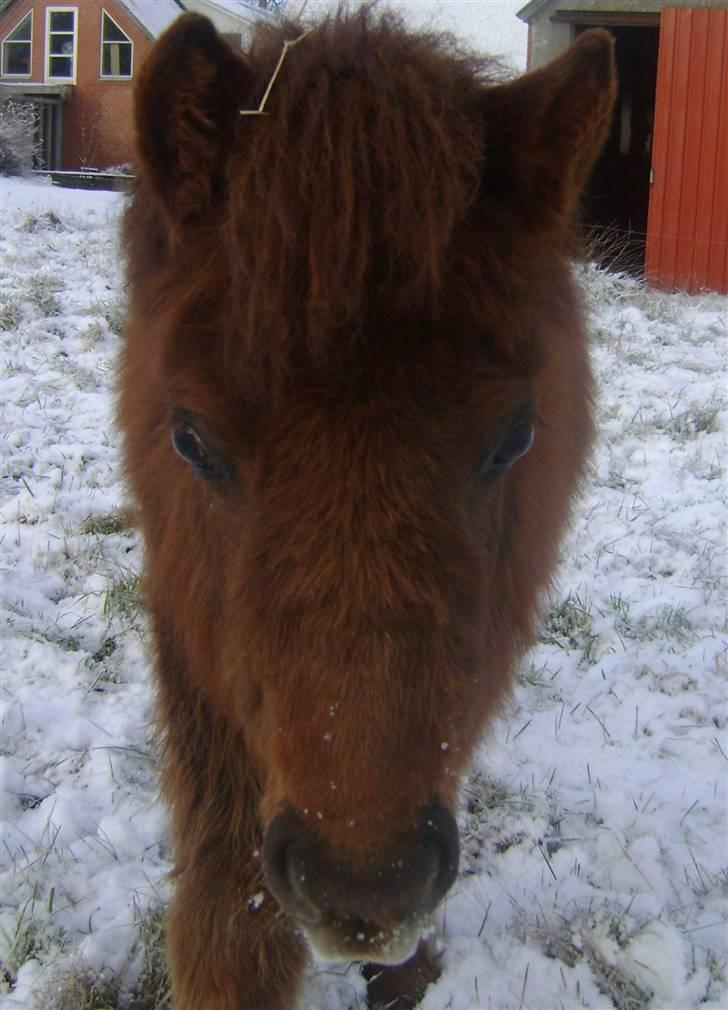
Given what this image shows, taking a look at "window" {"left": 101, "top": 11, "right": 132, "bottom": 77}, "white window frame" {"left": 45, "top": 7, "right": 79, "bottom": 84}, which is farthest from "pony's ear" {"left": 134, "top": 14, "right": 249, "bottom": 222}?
"white window frame" {"left": 45, "top": 7, "right": 79, "bottom": 84}

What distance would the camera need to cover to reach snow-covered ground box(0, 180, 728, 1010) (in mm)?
2215

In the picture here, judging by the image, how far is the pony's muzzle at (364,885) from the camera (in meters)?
1.17

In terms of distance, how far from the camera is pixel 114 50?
25.0 metres

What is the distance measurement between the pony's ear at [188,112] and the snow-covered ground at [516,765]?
5.44 feet

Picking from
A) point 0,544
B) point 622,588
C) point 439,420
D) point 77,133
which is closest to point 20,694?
point 0,544

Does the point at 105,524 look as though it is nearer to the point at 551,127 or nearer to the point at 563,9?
the point at 551,127

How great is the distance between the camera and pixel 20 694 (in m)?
2.96

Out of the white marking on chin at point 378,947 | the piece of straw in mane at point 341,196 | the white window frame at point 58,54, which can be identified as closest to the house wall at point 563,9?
the piece of straw in mane at point 341,196

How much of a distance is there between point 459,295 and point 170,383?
537mm

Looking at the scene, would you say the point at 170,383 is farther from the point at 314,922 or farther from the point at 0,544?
the point at 0,544

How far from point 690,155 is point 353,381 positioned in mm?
9999

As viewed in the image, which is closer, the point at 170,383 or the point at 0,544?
the point at 170,383

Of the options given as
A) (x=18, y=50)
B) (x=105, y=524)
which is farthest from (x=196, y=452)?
(x=18, y=50)

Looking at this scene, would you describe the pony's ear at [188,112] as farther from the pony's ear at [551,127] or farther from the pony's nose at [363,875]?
the pony's nose at [363,875]
